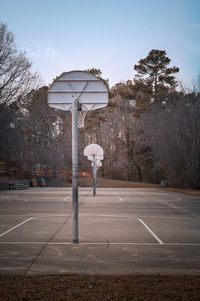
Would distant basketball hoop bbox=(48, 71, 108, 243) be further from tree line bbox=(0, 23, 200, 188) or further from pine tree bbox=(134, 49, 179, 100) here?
pine tree bbox=(134, 49, 179, 100)

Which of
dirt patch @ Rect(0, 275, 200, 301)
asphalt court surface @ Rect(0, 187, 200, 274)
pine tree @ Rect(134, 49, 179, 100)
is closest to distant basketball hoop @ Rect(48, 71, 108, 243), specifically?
asphalt court surface @ Rect(0, 187, 200, 274)

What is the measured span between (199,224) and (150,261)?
17.6 feet

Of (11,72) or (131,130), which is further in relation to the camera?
(131,130)

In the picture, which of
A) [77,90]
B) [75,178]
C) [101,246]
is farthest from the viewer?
[77,90]

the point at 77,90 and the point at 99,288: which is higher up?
the point at 77,90

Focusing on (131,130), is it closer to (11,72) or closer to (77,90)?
(11,72)

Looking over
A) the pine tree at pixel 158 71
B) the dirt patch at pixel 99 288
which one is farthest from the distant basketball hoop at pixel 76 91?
the pine tree at pixel 158 71

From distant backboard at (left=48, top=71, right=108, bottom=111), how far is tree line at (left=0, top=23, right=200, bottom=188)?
84.2 feet

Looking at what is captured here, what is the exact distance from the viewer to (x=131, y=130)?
4775 centimetres

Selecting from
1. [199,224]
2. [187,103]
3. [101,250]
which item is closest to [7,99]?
[187,103]

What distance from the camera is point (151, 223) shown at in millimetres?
10695

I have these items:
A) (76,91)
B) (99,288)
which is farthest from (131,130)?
(99,288)

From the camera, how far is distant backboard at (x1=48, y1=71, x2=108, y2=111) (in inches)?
309

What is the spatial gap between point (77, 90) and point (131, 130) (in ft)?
132
